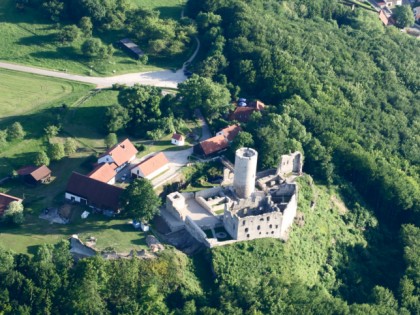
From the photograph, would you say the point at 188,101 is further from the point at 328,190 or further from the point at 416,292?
the point at 416,292

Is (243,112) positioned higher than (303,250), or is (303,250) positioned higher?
(243,112)

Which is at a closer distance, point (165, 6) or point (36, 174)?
point (36, 174)

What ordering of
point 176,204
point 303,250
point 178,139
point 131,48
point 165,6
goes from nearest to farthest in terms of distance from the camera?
point 176,204
point 303,250
point 178,139
point 131,48
point 165,6

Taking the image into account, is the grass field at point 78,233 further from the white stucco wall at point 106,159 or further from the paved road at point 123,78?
the paved road at point 123,78

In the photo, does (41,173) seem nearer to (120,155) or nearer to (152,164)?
(120,155)

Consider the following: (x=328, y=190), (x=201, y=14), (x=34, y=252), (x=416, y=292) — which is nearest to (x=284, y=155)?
(x=328, y=190)

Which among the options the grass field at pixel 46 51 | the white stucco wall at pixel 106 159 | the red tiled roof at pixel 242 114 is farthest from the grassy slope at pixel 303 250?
the grass field at pixel 46 51

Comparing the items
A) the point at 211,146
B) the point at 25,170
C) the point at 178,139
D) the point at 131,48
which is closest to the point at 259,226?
the point at 211,146
